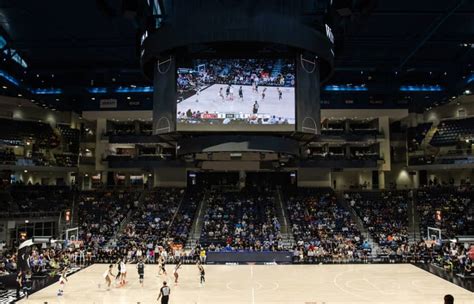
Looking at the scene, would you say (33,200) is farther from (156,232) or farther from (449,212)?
(449,212)

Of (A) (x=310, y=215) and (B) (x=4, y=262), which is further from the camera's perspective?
(A) (x=310, y=215)

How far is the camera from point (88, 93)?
1966 inches

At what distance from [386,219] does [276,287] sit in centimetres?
2232

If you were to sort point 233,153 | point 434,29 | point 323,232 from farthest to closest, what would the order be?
point 323,232
point 434,29
point 233,153

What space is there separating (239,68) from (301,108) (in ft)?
14.9

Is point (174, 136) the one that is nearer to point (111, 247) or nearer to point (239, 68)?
point (239, 68)

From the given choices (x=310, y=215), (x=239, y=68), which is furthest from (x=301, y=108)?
(x=310, y=215)

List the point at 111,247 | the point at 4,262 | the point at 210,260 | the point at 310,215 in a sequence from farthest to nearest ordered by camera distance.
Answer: the point at 310,215 → the point at 111,247 → the point at 210,260 → the point at 4,262

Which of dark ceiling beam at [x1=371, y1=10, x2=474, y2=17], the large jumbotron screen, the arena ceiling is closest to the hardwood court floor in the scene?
the large jumbotron screen

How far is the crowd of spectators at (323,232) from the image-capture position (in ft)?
120

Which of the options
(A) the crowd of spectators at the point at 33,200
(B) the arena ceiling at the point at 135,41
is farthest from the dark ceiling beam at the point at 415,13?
(A) the crowd of spectators at the point at 33,200

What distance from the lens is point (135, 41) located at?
37688 millimetres

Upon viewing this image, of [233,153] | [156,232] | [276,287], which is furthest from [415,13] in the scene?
[156,232]

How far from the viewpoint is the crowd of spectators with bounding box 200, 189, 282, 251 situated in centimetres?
3788
